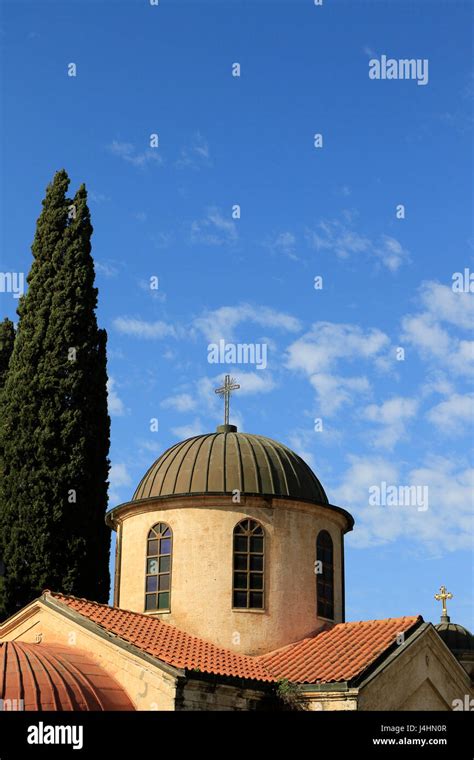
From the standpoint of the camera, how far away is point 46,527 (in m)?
26.6

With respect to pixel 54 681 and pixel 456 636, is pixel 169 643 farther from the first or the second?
pixel 456 636

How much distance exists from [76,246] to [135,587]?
44.5 feet

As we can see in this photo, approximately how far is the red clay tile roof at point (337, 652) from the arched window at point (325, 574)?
0.68 metres

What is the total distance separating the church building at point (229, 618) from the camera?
16.0 metres

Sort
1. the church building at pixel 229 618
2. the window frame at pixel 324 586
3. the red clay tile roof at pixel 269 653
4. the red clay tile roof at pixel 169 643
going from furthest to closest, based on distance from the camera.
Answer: the window frame at pixel 324 586, the red clay tile roof at pixel 269 653, the red clay tile roof at pixel 169 643, the church building at pixel 229 618

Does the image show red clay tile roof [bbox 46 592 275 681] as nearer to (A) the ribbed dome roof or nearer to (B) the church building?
(B) the church building

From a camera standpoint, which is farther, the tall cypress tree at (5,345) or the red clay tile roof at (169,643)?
the tall cypress tree at (5,345)

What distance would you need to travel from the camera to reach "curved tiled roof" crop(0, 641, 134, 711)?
1436cm

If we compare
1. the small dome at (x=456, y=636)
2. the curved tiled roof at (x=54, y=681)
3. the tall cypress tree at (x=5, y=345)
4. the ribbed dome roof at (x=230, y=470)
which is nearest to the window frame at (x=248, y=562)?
the ribbed dome roof at (x=230, y=470)

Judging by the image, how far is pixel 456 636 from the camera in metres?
28.4

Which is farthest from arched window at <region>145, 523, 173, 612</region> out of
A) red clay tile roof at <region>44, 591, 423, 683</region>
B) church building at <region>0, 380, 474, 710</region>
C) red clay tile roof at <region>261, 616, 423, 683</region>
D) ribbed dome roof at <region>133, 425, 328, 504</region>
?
red clay tile roof at <region>261, 616, 423, 683</region>

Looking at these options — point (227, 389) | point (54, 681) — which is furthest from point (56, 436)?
point (54, 681)

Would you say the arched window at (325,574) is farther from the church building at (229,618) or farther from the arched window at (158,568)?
the arched window at (158,568)
